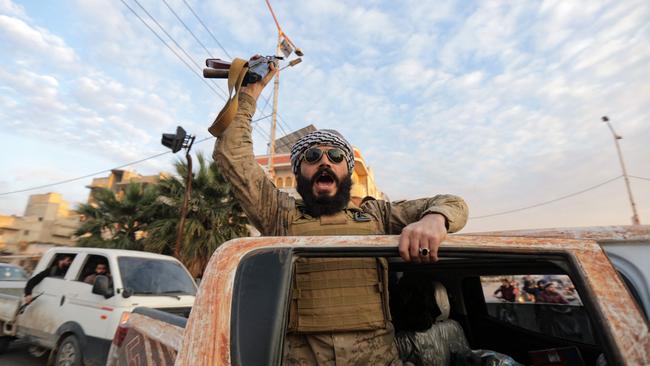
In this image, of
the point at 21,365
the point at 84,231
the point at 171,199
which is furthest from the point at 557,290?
the point at 84,231

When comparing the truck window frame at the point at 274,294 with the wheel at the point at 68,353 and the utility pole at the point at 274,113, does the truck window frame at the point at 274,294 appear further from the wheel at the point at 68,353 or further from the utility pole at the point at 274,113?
the utility pole at the point at 274,113

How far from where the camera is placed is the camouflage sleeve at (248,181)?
1772mm

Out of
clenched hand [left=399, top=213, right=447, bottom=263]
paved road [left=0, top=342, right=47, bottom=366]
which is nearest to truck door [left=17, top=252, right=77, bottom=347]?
paved road [left=0, top=342, right=47, bottom=366]

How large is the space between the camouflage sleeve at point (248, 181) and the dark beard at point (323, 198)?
106mm

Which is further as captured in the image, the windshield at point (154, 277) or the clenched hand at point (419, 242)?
the windshield at point (154, 277)

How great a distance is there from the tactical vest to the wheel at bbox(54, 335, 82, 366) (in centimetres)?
464

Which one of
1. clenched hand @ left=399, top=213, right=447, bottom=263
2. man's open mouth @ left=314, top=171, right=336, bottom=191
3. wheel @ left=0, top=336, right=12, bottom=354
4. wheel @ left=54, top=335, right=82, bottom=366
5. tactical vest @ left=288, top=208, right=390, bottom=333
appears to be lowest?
wheel @ left=0, top=336, right=12, bottom=354

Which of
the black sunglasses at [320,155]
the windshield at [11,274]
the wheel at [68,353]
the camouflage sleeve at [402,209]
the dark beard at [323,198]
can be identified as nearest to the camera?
the camouflage sleeve at [402,209]

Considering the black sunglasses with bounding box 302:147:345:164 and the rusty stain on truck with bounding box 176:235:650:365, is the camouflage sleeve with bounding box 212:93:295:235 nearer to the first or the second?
the black sunglasses with bounding box 302:147:345:164

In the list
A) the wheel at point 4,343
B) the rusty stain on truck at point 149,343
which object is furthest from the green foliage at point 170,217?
the rusty stain on truck at point 149,343

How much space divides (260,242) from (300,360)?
59cm

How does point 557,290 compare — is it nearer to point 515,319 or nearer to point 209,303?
point 515,319

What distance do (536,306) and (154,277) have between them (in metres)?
5.07

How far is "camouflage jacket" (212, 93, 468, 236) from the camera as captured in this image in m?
1.76
